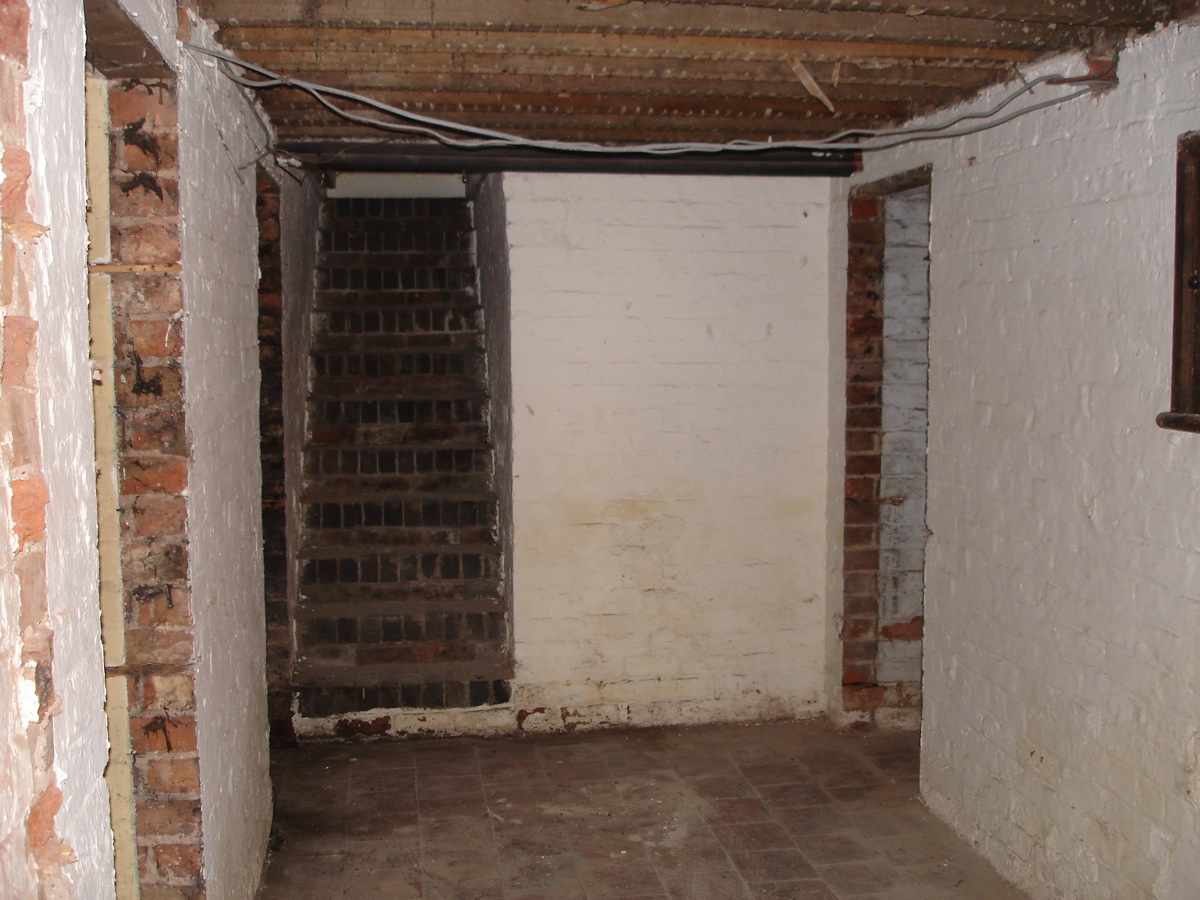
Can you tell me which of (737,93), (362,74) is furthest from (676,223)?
(362,74)

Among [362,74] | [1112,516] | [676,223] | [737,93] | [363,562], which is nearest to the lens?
[1112,516]

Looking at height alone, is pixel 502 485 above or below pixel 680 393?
below

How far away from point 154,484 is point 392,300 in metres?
3.98

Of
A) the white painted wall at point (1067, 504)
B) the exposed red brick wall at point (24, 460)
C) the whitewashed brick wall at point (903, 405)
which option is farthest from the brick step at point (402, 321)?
the exposed red brick wall at point (24, 460)

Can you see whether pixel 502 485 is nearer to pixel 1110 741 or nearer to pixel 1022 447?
pixel 1022 447

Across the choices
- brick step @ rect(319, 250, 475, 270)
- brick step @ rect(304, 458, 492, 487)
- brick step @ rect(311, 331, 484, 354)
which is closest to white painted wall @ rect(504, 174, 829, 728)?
brick step @ rect(304, 458, 492, 487)

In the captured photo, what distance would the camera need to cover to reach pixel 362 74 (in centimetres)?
310

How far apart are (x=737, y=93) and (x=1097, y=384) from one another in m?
1.41

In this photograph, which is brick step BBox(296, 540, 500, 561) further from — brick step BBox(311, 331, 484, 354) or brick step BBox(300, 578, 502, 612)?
brick step BBox(311, 331, 484, 354)

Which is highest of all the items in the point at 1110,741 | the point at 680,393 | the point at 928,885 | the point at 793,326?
the point at 793,326

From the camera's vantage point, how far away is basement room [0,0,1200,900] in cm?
233

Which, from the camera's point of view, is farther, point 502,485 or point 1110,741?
point 502,485

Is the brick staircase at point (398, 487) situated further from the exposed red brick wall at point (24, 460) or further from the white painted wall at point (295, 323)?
the exposed red brick wall at point (24, 460)

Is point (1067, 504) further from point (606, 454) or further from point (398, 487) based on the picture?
point (398, 487)
